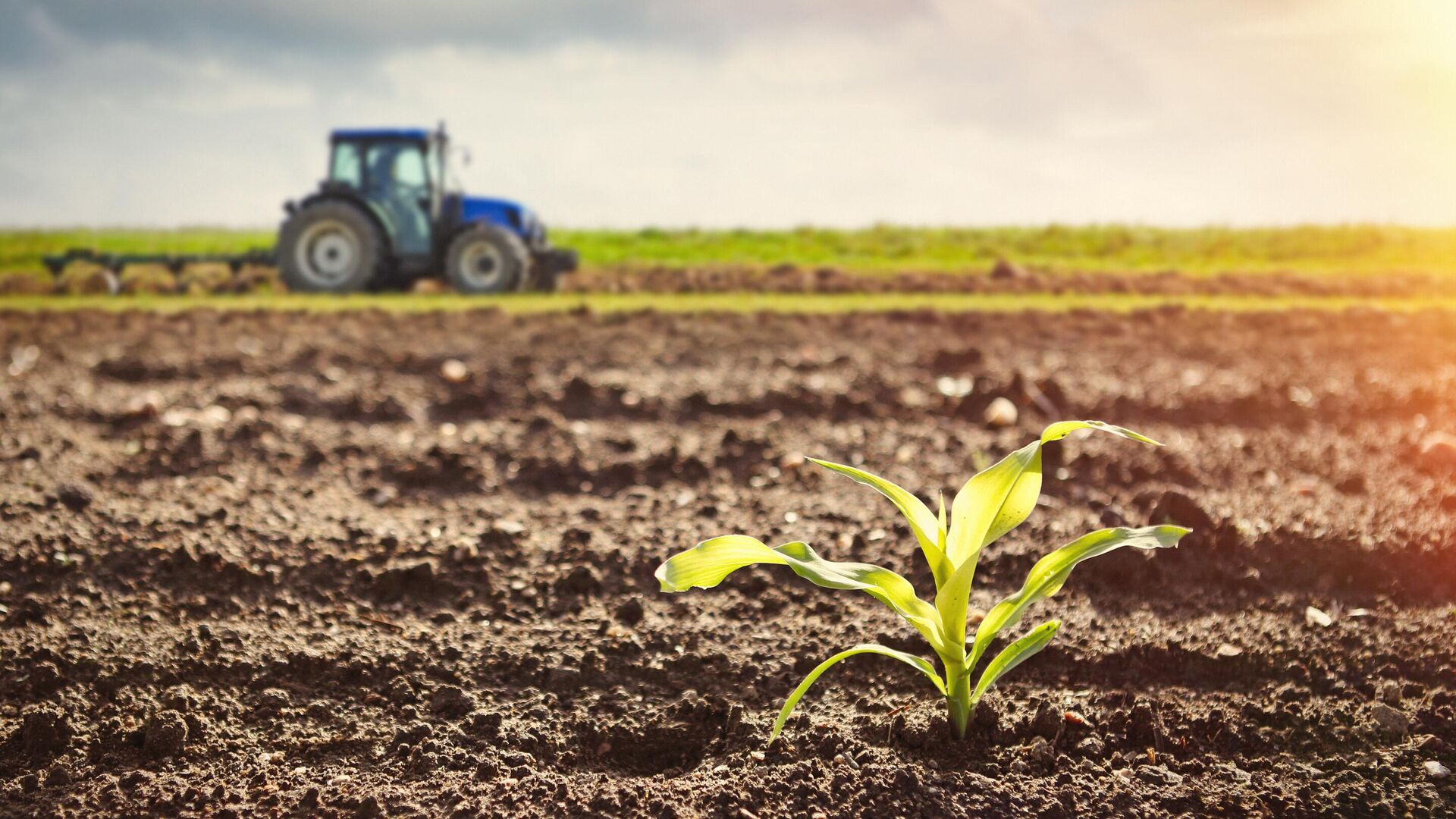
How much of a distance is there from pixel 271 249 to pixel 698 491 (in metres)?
12.2

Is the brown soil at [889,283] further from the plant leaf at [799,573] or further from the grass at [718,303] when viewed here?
the plant leaf at [799,573]

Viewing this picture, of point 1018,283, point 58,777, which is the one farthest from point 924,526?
point 1018,283

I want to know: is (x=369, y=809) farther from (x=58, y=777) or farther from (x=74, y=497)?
(x=74, y=497)

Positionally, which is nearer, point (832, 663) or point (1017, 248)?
point (832, 663)

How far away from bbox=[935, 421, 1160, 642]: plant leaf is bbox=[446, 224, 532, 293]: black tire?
1129 centimetres

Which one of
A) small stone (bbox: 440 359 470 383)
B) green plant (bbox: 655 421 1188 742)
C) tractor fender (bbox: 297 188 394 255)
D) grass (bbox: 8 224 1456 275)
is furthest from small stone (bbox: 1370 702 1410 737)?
grass (bbox: 8 224 1456 275)

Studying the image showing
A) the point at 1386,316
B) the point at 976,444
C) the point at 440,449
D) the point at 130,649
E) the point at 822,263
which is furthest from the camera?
the point at 822,263

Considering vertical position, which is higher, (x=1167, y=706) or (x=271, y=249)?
(x=271, y=249)

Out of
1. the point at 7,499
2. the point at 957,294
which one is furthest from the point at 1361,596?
the point at 957,294

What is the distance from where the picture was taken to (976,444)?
14.6 feet

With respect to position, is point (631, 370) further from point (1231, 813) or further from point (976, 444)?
point (1231, 813)

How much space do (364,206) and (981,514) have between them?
12.2 m

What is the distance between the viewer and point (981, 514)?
1770 millimetres

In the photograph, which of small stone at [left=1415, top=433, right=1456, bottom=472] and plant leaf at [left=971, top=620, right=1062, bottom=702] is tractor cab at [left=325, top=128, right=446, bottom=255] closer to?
small stone at [left=1415, top=433, right=1456, bottom=472]
